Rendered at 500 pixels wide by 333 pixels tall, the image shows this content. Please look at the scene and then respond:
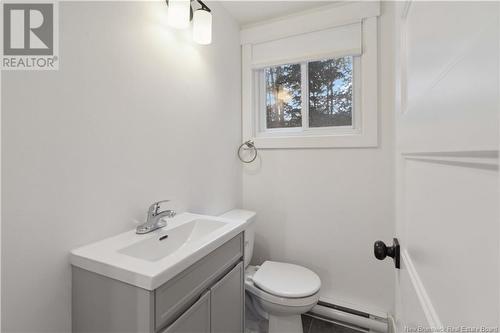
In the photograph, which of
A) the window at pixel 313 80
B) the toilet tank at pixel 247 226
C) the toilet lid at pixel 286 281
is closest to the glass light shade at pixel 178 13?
the window at pixel 313 80

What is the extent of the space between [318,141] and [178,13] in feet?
3.94

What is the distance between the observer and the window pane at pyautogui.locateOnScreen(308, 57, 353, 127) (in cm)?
180

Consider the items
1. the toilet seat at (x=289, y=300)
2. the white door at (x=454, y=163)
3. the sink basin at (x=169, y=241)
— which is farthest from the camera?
the toilet seat at (x=289, y=300)

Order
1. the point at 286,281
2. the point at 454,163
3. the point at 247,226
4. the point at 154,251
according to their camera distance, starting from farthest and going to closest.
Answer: the point at 247,226 → the point at 286,281 → the point at 154,251 → the point at 454,163

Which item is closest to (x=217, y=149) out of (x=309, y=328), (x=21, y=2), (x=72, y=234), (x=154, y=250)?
(x=154, y=250)

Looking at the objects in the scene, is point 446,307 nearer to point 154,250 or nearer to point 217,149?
point 154,250

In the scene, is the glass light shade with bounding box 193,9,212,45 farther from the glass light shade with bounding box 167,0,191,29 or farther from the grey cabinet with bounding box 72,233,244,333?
the grey cabinet with bounding box 72,233,244,333

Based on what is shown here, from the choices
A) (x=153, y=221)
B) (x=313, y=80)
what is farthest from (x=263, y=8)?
(x=153, y=221)

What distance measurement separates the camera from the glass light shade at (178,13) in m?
1.14

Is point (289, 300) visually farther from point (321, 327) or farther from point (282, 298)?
point (321, 327)

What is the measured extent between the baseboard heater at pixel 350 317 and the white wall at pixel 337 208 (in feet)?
0.20

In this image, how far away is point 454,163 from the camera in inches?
11.7

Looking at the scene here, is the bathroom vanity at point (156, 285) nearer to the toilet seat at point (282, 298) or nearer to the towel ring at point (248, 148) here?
the toilet seat at point (282, 298)

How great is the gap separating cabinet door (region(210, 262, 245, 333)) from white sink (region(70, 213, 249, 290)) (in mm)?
200
